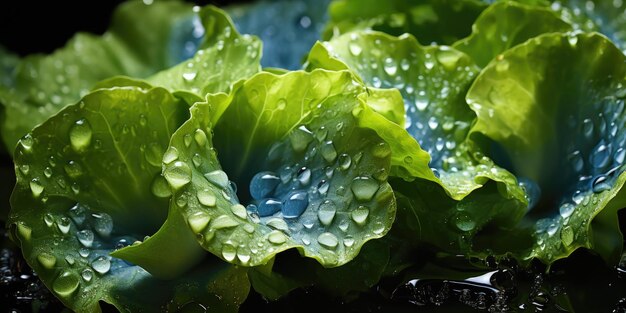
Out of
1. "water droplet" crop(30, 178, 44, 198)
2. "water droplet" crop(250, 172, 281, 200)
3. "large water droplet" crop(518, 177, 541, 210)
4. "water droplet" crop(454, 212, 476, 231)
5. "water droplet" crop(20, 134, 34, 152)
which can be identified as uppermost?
"water droplet" crop(20, 134, 34, 152)

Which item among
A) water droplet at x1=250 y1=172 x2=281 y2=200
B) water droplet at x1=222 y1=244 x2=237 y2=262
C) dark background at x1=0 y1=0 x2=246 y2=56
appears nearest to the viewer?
water droplet at x1=222 y1=244 x2=237 y2=262

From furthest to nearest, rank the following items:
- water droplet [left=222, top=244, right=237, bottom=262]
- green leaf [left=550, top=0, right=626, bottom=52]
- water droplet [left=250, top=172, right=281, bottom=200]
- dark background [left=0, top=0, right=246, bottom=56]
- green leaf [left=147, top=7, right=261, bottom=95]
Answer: dark background [left=0, top=0, right=246, bottom=56], green leaf [left=550, top=0, right=626, bottom=52], green leaf [left=147, top=7, right=261, bottom=95], water droplet [left=250, top=172, right=281, bottom=200], water droplet [left=222, top=244, right=237, bottom=262]

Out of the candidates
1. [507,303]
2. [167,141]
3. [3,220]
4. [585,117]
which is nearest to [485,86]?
[585,117]

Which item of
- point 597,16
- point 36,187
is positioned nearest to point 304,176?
point 36,187

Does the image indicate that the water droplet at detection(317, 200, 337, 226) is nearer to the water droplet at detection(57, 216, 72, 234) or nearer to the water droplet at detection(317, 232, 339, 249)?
the water droplet at detection(317, 232, 339, 249)

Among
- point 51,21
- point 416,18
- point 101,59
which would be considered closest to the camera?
point 416,18

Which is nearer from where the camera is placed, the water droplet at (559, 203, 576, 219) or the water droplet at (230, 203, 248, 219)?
the water droplet at (230, 203, 248, 219)

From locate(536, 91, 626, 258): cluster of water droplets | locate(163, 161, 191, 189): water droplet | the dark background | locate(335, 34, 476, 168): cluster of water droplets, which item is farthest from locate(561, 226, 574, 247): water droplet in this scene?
the dark background

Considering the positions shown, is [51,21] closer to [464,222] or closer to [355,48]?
[355,48]
